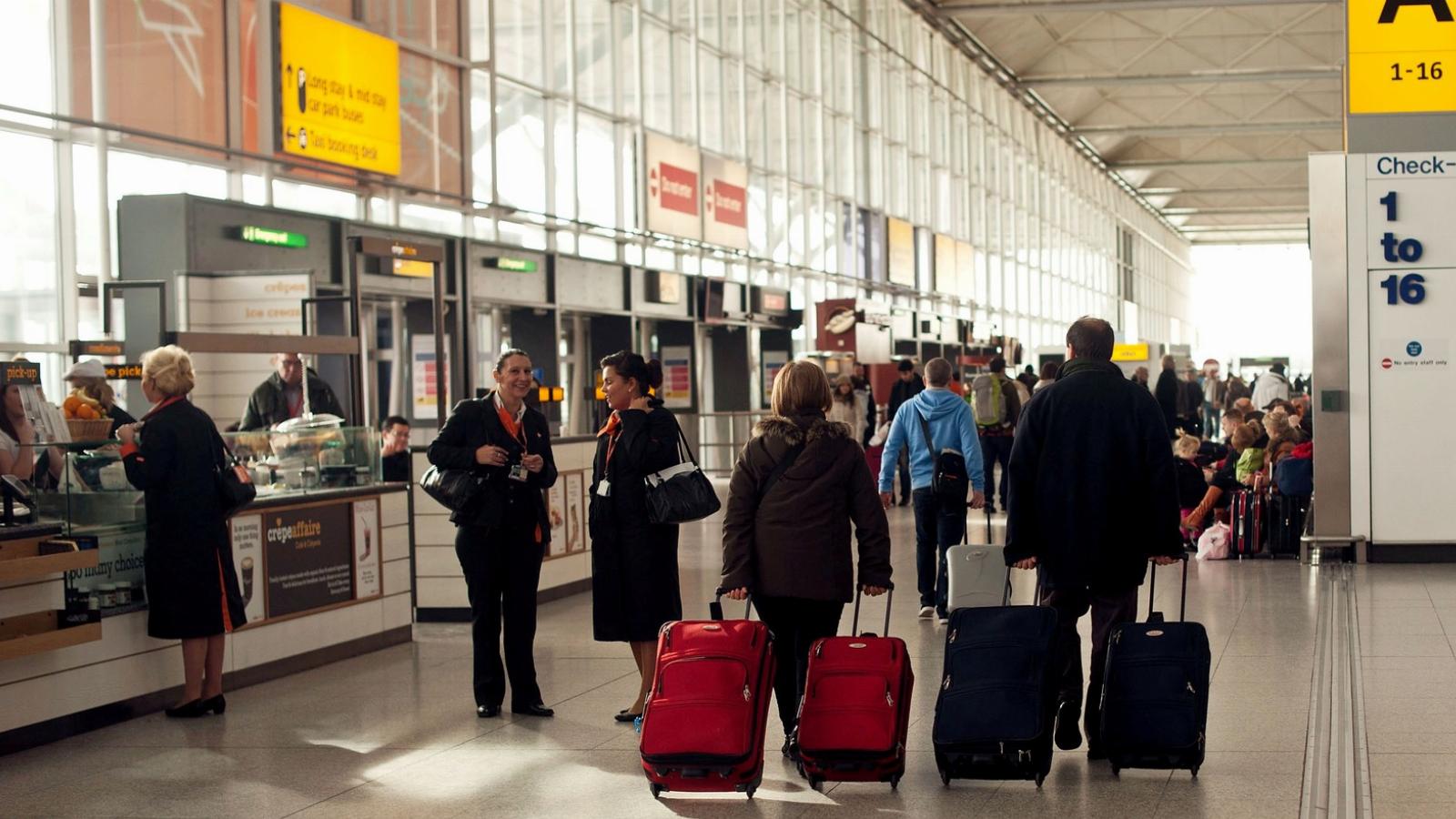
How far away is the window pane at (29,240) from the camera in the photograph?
1214 cm

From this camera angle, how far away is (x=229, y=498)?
7695mm

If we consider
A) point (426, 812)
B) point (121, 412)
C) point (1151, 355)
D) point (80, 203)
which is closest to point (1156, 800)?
point (426, 812)

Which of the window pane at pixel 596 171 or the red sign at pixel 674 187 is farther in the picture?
the red sign at pixel 674 187

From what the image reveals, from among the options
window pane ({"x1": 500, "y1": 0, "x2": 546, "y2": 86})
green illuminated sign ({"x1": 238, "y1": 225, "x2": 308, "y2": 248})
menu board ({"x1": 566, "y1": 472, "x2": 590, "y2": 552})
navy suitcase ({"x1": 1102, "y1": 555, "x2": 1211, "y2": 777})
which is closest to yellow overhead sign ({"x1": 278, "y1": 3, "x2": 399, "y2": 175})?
green illuminated sign ({"x1": 238, "y1": 225, "x2": 308, "y2": 248})

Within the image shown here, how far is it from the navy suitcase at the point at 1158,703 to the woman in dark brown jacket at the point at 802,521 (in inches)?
33.5

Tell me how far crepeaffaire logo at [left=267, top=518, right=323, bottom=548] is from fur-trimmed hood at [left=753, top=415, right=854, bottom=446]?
141 inches

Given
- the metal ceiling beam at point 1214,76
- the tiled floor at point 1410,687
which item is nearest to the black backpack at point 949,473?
the tiled floor at point 1410,687

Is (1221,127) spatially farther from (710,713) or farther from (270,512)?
(710,713)

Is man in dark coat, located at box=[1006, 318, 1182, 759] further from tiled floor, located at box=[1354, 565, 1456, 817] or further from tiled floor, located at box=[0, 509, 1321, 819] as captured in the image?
tiled floor, located at box=[1354, 565, 1456, 817]

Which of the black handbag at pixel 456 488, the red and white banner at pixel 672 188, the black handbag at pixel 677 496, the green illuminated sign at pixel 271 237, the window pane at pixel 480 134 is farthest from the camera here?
the red and white banner at pixel 672 188

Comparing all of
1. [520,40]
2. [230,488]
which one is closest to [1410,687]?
[230,488]

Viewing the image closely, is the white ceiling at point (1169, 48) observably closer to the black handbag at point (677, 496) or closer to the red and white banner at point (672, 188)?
the red and white banner at point (672, 188)

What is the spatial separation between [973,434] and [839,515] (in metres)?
4.25

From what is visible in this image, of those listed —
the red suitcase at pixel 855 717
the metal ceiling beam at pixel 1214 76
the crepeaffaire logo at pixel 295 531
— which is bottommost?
the red suitcase at pixel 855 717
